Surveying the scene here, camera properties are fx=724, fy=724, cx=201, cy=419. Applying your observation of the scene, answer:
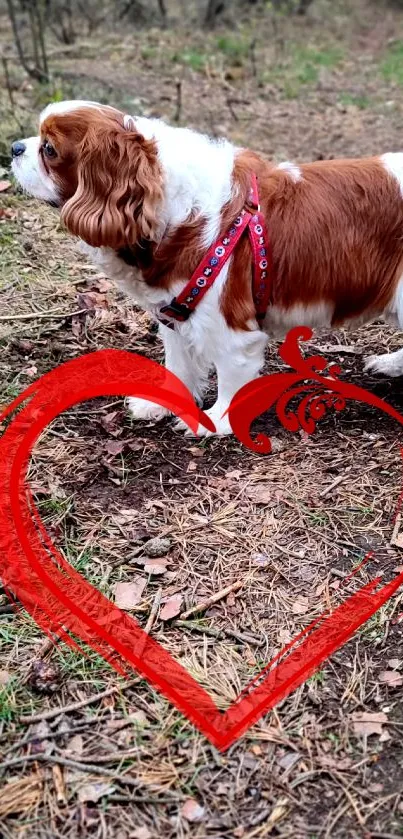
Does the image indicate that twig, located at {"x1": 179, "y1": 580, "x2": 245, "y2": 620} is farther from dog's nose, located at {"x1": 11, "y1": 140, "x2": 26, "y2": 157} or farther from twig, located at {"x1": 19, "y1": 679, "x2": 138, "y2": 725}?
dog's nose, located at {"x1": 11, "y1": 140, "x2": 26, "y2": 157}

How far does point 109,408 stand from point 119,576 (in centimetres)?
119

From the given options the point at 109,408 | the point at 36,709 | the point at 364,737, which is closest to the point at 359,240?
the point at 109,408

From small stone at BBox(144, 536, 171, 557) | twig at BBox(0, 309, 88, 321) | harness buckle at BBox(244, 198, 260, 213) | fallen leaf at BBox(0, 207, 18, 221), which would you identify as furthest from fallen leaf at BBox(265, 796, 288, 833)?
fallen leaf at BBox(0, 207, 18, 221)

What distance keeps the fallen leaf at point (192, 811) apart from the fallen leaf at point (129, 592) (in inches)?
30.6

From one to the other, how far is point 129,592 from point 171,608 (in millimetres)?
182

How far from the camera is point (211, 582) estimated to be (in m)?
2.87

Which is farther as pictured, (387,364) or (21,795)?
(387,364)

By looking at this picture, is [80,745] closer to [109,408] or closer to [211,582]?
[211,582]

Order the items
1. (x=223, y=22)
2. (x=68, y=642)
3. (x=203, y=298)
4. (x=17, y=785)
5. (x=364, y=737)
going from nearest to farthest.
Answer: (x=17, y=785), (x=364, y=737), (x=68, y=642), (x=203, y=298), (x=223, y=22)

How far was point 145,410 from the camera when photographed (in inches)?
148

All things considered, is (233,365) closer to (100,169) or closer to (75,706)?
(100,169)

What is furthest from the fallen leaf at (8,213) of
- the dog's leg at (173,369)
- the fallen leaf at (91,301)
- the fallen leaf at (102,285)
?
the dog's leg at (173,369)

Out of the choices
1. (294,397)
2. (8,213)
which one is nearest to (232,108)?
(8,213)

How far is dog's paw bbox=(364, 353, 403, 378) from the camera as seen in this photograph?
4.09 meters
